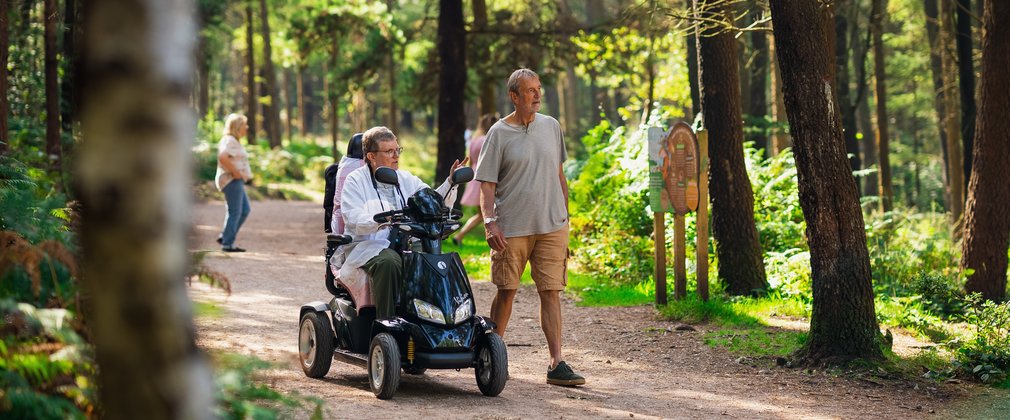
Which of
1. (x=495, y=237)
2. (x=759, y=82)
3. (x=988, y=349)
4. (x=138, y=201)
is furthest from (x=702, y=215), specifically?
(x=759, y=82)

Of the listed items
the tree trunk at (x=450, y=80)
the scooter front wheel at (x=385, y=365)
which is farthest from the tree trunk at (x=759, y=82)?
the scooter front wheel at (x=385, y=365)

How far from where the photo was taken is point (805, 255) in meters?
12.4

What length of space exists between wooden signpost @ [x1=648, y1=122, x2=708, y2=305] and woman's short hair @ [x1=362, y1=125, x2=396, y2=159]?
168 inches

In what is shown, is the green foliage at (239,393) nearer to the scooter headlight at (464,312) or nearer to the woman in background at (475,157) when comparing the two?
the scooter headlight at (464,312)

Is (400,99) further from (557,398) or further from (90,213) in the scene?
(90,213)

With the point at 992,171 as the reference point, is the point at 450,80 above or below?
above

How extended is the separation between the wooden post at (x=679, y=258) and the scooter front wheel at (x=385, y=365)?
16.3 ft

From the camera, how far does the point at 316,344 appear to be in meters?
7.50

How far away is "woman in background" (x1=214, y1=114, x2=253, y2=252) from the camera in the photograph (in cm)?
1498

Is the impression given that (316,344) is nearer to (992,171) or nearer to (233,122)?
(233,122)

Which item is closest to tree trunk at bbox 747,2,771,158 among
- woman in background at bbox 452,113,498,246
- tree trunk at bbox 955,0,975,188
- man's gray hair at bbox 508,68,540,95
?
tree trunk at bbox 955,0,975,188

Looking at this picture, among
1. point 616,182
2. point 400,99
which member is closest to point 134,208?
point 616,182

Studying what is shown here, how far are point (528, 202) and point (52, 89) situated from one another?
29.1ft

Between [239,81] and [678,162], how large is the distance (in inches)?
2461
